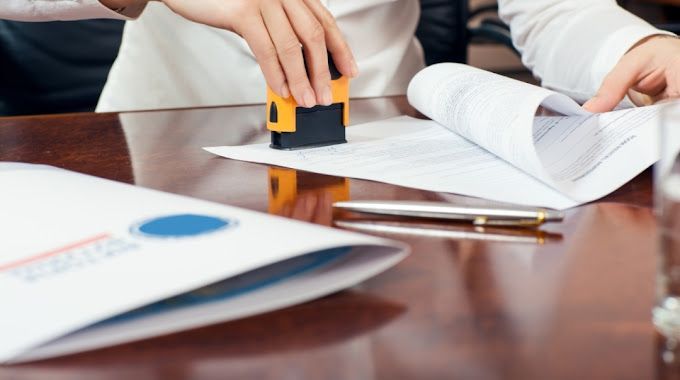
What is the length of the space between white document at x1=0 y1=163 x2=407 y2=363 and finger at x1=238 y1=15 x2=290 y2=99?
0.31 m

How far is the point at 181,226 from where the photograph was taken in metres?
0.47

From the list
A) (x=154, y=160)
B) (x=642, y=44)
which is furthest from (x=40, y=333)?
(x=642, y=44)

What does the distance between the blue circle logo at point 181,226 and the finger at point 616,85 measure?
487mm

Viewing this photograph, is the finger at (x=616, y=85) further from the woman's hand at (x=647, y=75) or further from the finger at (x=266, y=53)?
the finger at (x=266, y=53)

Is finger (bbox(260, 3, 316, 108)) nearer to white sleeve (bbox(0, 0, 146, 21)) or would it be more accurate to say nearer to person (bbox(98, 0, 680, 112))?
white sleeve (bbox(0, 0, 146, 21))

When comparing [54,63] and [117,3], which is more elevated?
[117,3]

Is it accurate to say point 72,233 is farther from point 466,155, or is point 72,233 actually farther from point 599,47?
point 599,47

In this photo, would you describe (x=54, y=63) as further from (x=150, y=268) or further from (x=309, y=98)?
(x=150, y=268)

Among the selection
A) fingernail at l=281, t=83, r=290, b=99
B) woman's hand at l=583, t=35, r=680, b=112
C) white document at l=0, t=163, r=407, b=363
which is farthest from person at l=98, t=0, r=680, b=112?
white document at l=0, t=163, r=407, b=363

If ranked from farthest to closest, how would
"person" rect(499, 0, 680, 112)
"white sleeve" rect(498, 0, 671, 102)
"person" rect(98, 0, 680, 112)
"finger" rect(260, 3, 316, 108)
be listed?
"person" rect(98, 0, 680, 112), "white sleeve" rect(498, 0, 671, 102), "person" rect(499, 0, 680, 112), "finger" rect(260, 3, 316, 108)

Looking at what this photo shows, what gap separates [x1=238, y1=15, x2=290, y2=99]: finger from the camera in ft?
2.69

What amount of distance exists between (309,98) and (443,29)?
3.23 ft

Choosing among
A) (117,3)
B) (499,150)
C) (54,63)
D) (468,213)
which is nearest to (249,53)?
(117,3)

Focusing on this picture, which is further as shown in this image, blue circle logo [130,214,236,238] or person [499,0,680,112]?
person [499,0,680,112]
